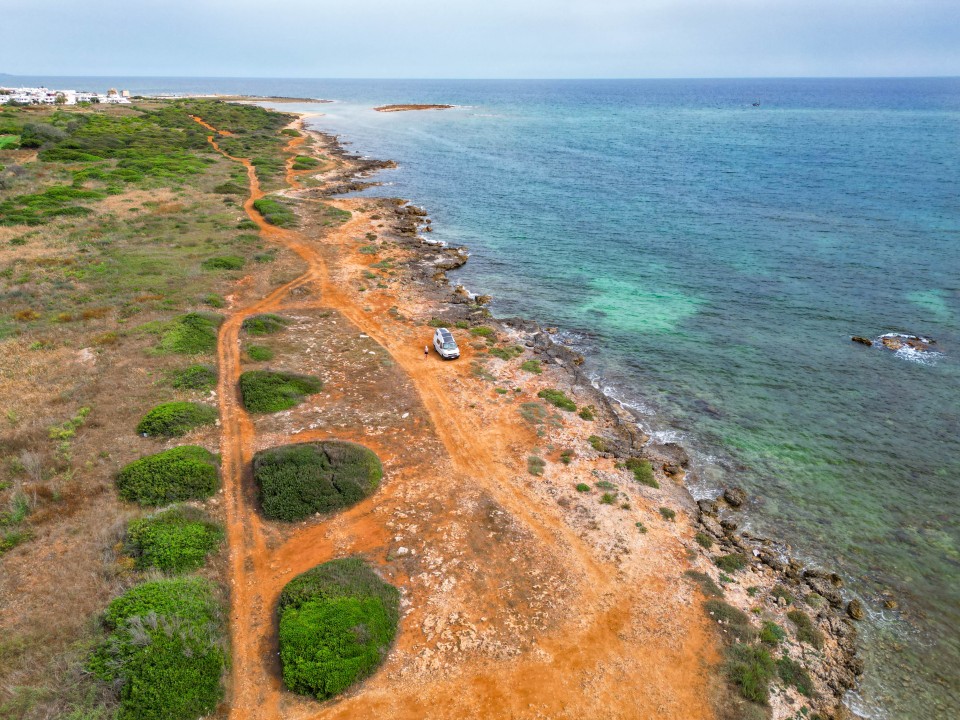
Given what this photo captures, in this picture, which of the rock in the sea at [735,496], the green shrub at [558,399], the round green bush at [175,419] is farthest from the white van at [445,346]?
the rock in the sea at [735,496]

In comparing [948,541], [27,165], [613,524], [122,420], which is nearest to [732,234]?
[948,541]

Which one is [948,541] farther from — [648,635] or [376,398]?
[376,398]

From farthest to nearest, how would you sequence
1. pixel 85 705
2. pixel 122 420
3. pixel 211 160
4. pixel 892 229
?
pixel 211 160, pixel 892 229, pixel 122 420, pixel 85 705

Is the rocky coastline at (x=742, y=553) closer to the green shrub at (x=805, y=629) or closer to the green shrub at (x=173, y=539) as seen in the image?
the green shrub at (x=805, y=629)

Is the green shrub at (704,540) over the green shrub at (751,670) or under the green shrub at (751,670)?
under

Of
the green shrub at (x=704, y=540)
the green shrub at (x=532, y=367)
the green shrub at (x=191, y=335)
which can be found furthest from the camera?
the green shrub at (x=532, y=367)

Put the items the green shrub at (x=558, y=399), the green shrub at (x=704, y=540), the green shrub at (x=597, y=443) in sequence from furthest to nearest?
the green shrub at (x=558, y=399) < the green shrub at (x=597, y=443) < the green shrub at (x=704, y=540)

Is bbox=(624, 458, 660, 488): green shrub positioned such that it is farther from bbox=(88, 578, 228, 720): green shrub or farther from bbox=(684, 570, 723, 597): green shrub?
bbox=(88, 578, 228, 720): green shrub
